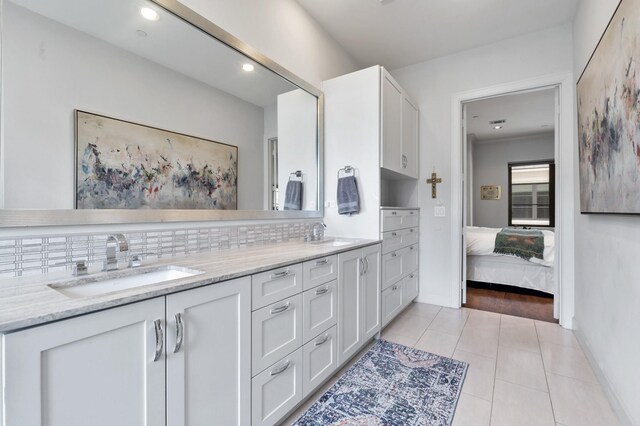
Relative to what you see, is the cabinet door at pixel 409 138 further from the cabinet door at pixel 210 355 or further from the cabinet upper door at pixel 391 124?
the cabinet door at pixel 210 355

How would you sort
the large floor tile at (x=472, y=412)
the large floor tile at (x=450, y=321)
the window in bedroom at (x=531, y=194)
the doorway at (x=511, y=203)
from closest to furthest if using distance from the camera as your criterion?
the large floor tile at (x=472, y=412) < the large floor tile at (x=450, y=321) < the doorway at (x=511, y=203) < the window in bedroom at (x=531, y=194)

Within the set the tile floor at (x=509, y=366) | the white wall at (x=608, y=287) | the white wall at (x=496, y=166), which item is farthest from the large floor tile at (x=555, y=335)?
the white wall at (x=496, y=166)

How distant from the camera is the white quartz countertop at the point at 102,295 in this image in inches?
29.3

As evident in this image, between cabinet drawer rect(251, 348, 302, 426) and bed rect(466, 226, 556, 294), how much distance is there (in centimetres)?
329

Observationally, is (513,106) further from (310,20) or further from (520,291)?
(310,20)

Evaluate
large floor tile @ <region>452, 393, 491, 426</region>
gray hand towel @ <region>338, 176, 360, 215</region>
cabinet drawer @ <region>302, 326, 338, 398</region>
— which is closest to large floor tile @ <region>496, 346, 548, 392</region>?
large floor tile @ <region>452, 393, 491, 426</region>

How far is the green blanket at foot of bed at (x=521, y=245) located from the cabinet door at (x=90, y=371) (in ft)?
13.3

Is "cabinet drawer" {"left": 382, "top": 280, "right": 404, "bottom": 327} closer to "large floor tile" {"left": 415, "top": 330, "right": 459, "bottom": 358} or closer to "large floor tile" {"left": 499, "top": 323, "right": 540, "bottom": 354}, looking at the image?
"large floor tile" {"left": 415, "top": 330, "right": 459, "bottom": 358}

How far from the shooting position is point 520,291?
3961 mm

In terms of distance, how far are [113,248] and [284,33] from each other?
202 centimetres

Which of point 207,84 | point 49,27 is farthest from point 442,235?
point 49,27

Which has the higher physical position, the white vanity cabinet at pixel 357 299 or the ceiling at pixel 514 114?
the ceiling at pixel 514 114

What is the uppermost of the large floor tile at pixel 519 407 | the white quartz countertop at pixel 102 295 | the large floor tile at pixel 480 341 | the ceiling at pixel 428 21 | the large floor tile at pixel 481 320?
the ceiling at pixel 428 21

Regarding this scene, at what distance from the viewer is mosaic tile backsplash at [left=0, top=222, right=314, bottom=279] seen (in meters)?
1.12
